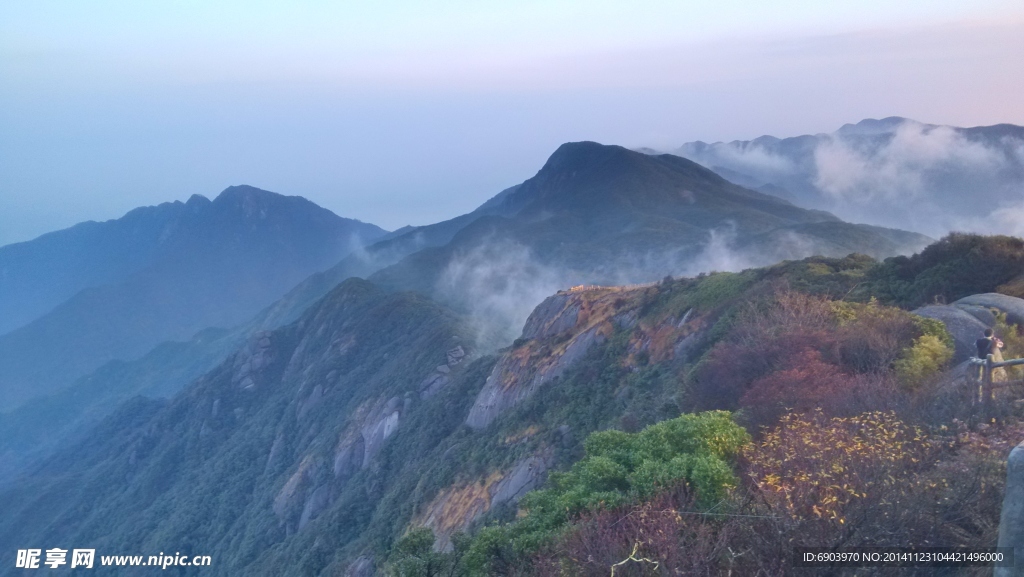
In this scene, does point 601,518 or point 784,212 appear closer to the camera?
point 601,518

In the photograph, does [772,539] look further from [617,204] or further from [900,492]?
[617,204]

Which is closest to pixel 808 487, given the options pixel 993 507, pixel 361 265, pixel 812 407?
pixel 993 507

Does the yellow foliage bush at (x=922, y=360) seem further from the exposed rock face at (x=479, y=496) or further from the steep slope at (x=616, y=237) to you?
the steep slope at (x=616, y=237)

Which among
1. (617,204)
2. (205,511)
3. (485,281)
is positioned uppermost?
(617,204)

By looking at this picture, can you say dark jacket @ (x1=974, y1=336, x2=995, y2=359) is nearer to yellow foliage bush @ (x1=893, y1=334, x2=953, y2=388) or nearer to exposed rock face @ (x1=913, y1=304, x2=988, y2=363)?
yellow foliage bush @ (x1=893, y1=334, x2=953, y2=388)

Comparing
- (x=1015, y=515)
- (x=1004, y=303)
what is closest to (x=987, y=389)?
(x=1015, y=515)

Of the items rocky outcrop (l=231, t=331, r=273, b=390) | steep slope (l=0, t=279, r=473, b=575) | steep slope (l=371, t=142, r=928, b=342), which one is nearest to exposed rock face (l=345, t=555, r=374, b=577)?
steep slope (l=0, t=279, r=473, b=575)

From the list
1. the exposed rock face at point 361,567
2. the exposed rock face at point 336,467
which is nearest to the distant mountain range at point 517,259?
the exposed rock face at point 336,467
